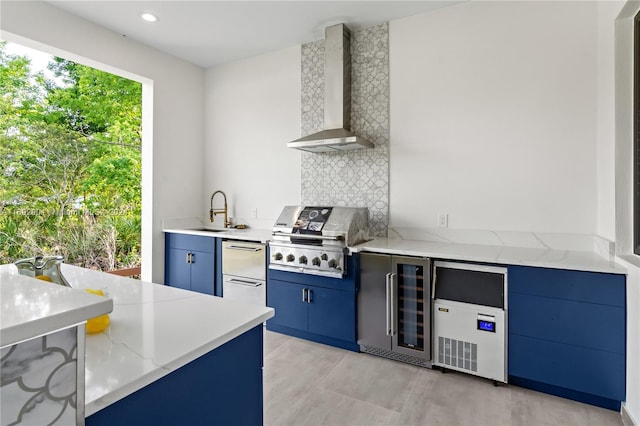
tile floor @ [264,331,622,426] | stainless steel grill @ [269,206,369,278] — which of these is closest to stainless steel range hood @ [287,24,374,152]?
stainless steel grill @ [269,206,369,278]

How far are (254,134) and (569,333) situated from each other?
11.1ft

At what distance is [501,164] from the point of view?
106 inches

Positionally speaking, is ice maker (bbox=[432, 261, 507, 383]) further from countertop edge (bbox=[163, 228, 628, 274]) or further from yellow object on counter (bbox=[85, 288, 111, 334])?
yellow object on counter (bbox=[85, 288, 111, 334])

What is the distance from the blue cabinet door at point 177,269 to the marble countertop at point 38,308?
3.20 m

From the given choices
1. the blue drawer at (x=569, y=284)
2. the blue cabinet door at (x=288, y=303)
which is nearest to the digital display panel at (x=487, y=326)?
the blue drawer at (x=569, y=284)

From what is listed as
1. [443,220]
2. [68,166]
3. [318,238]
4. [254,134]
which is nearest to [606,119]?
[443,220]

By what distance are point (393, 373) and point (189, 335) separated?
1861 millimetres

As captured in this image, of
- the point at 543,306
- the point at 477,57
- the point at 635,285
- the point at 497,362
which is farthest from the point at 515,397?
the point at 477,57

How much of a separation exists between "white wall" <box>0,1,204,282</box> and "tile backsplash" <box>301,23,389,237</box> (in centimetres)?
159

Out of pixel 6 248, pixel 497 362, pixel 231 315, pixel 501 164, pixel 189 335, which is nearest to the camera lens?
pixel 189 335

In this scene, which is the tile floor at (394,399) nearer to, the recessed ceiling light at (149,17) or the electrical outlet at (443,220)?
the electrical outlet at (443,220)

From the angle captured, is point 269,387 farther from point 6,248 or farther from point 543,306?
point 6,248

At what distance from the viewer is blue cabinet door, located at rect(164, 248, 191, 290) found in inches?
145

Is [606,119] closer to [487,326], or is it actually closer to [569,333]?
[569,333]
